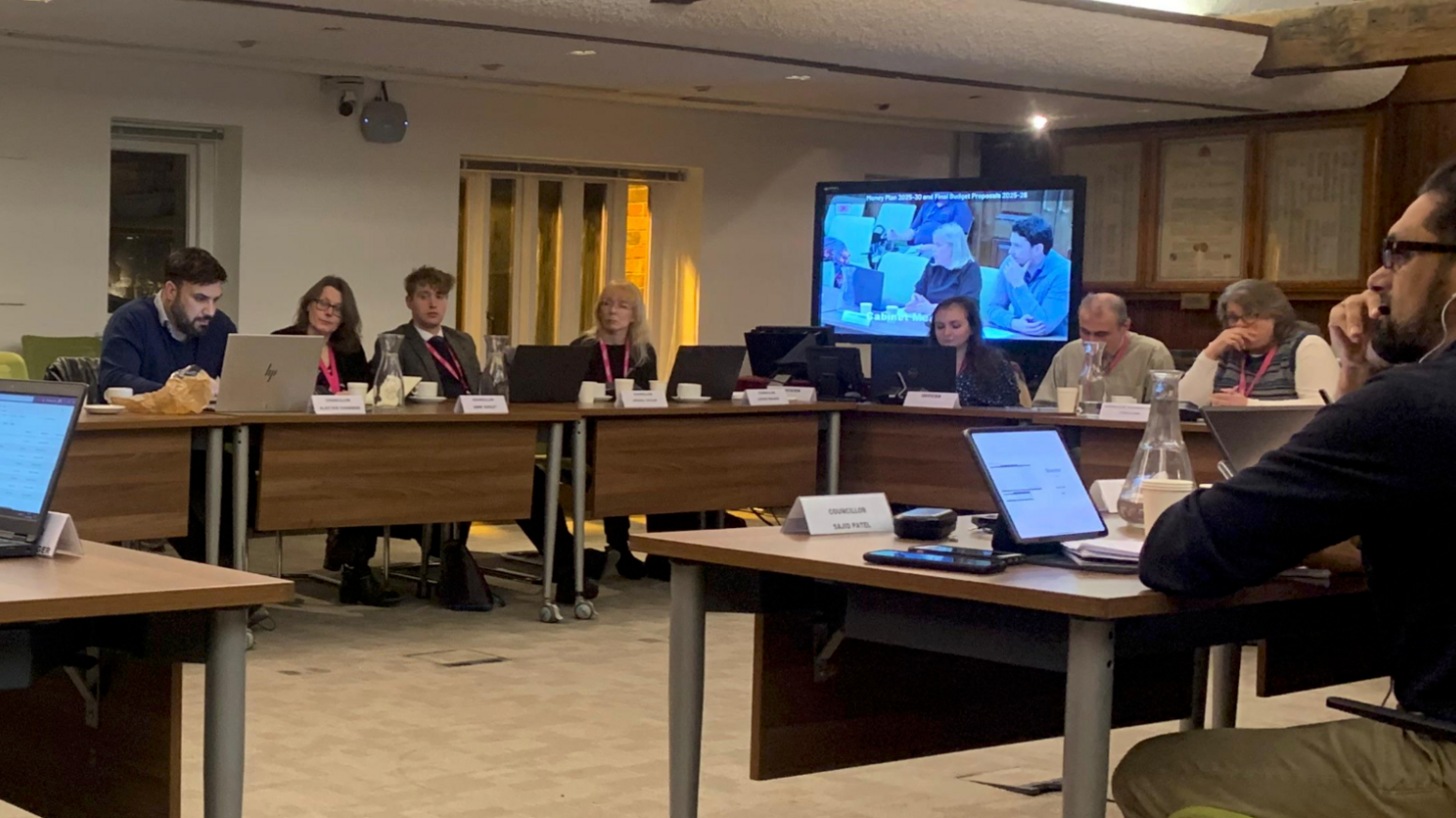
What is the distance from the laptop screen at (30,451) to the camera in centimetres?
260

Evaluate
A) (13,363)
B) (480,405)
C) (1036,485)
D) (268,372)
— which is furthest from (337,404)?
(1036,485)

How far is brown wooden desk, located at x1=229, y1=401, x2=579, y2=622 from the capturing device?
557 centimetres

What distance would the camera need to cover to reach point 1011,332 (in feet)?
31.8

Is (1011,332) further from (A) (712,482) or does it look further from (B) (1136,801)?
(B) (1136,801)

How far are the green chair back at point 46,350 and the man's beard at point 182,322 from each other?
213cm

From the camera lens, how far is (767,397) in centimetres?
702

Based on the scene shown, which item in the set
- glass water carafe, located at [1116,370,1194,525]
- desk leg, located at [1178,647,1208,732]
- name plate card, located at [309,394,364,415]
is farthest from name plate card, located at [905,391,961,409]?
glass water carafe, located at [1116,370,1194,525]

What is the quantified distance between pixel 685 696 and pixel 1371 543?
1187mm

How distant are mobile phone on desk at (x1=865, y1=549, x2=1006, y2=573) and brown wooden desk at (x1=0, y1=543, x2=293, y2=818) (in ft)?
2.79

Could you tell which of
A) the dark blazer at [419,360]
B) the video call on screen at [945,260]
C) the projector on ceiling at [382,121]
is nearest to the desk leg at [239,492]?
the dark blazer at [419,360]

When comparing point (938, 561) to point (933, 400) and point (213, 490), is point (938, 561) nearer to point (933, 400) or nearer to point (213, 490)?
point (213, 490)

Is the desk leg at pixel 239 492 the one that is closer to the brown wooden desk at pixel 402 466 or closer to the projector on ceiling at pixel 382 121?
the brown wooden desk at pixel 402 466

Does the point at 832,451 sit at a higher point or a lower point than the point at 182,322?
lower

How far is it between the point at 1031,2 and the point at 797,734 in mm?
5351
